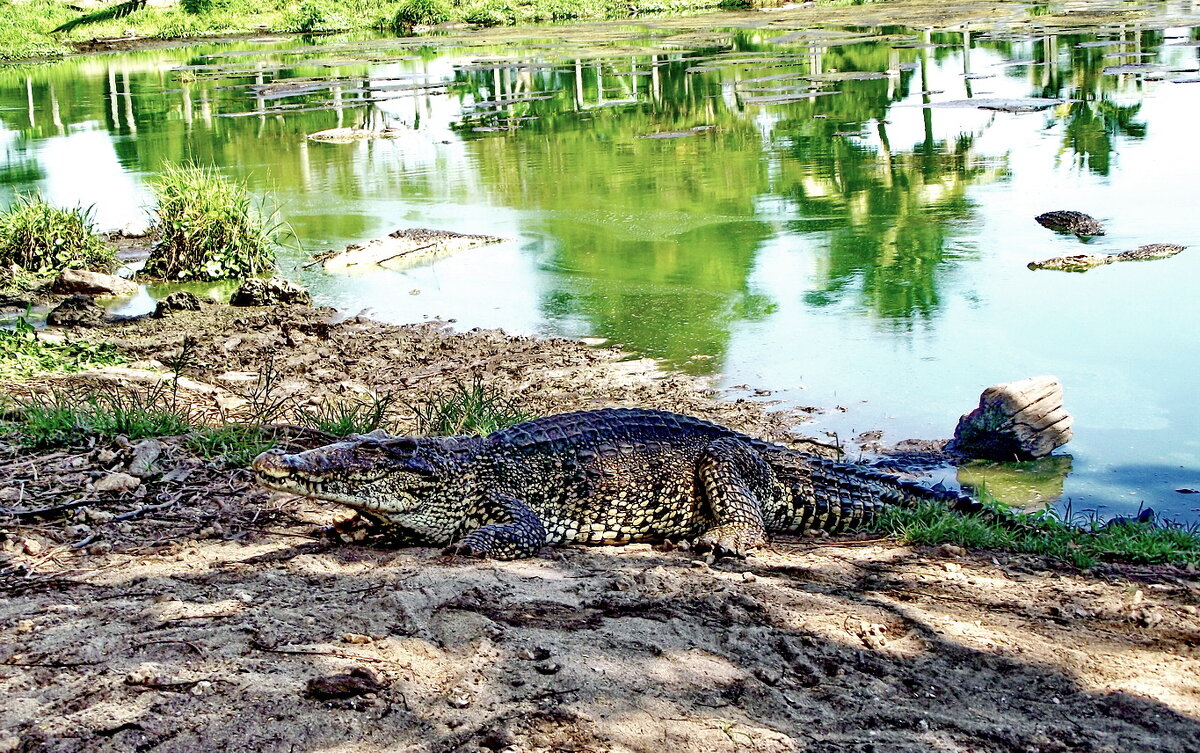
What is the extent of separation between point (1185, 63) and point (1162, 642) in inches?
772

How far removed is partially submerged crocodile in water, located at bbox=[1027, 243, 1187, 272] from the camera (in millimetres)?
9414

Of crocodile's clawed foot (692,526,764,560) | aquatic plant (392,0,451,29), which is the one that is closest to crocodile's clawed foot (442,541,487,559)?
crocodile's clawed foot (692,526,764,560)

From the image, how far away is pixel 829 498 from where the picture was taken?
519cm

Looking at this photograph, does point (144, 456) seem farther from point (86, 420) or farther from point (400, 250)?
point (400, 250)

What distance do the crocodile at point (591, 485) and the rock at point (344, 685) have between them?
49.1 inches

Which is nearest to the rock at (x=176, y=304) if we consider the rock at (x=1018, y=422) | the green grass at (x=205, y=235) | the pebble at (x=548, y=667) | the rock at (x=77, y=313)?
the rock at (x=77, y=313)

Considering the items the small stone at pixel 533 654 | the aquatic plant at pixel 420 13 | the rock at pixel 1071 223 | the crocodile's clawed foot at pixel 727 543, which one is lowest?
the crocodile's clawed foot at pixel 727 543

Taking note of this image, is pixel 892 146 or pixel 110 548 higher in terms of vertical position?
pixel 892 146

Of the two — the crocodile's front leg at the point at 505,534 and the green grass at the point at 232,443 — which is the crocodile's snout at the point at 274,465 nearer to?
the crocodile's front leg at the point at 505,534

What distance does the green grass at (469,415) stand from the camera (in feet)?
19.9

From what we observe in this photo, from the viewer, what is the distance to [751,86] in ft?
69.3

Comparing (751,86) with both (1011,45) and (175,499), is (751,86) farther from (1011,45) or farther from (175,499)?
(175,499)

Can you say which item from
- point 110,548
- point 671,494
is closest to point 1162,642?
point 671,494

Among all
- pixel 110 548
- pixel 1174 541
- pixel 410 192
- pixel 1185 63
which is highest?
pixel 1185 63
